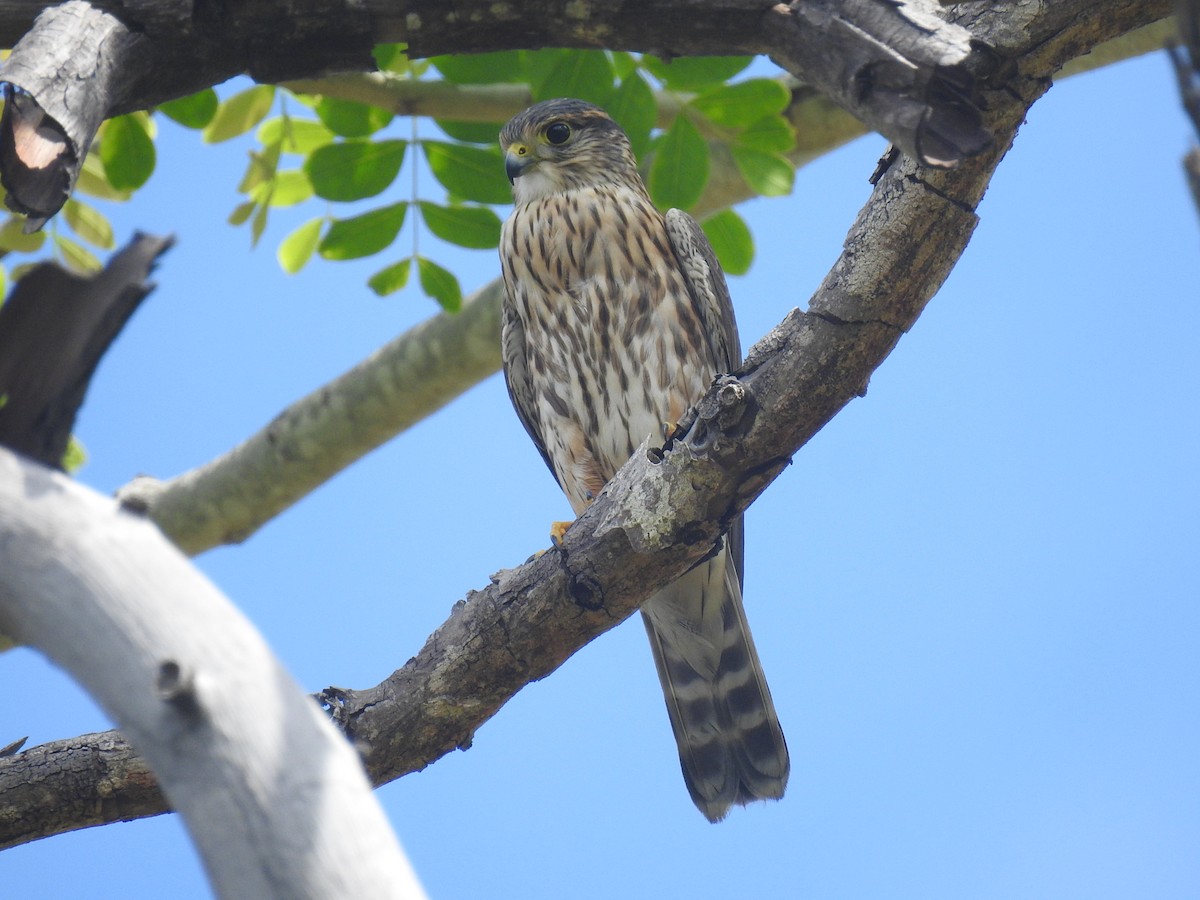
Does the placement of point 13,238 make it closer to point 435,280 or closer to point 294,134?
point 294,134

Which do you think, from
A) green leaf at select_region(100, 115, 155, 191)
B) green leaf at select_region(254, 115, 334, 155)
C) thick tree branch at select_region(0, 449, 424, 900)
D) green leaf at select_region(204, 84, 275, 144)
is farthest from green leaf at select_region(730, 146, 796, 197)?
thick tree branch at select_region(0, 449, 424, 900)

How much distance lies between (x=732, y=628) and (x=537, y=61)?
205cm

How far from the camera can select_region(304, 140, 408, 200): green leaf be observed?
4.07m

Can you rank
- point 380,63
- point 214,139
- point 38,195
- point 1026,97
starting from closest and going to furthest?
point 38,195
point 1026,97
point 380,63
point 214,139

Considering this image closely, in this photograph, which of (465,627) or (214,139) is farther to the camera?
(214,139)

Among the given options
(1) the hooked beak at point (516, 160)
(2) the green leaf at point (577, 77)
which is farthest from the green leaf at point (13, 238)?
(2) the green leaf at point (577, 77)

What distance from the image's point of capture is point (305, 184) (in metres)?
4.43

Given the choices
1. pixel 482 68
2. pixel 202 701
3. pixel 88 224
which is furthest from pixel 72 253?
pixel 202 701

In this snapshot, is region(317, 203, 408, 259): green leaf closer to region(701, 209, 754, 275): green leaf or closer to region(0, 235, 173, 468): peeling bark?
region(701, 209, 754, 275): green leaf

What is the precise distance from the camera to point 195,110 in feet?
13.0

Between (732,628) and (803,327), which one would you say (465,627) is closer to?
(803,327)

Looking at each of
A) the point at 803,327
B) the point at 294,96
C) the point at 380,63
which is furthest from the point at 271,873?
the point at 294,96

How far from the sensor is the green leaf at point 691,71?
3920 mm

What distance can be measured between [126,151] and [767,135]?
209 cm
